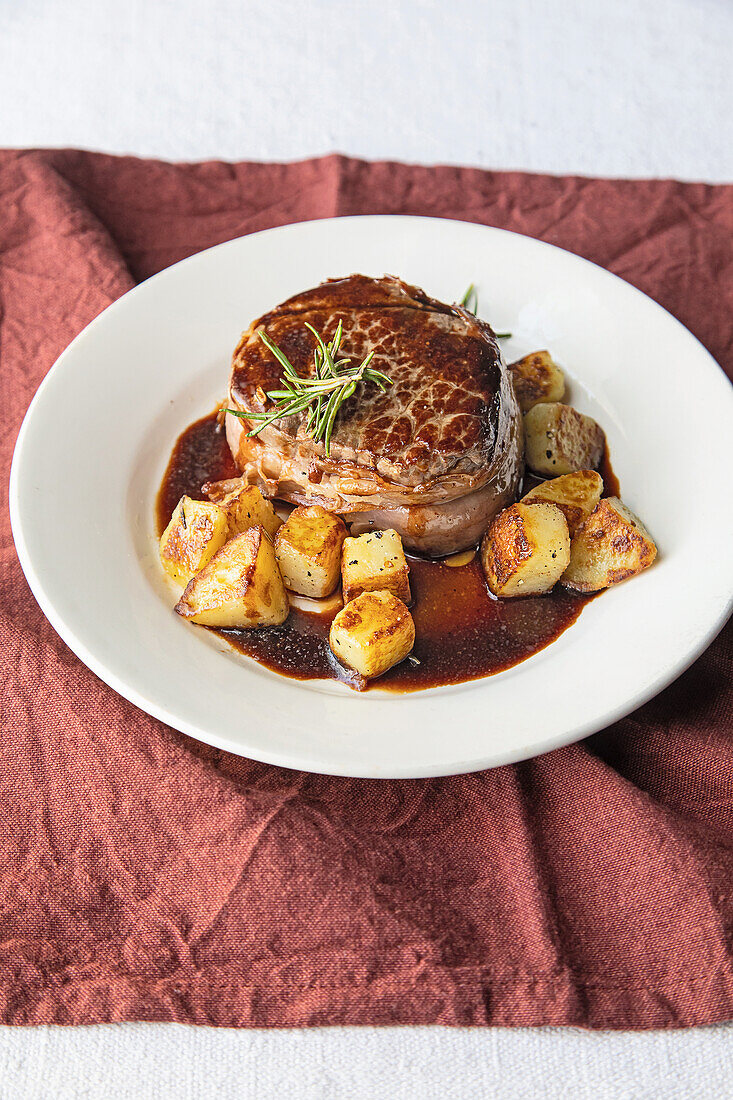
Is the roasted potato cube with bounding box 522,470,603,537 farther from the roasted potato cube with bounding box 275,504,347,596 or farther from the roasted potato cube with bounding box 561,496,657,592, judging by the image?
the roasted potato cube with bounding box 275,504,347,596

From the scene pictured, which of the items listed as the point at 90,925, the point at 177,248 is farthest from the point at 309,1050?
the point at 177,248

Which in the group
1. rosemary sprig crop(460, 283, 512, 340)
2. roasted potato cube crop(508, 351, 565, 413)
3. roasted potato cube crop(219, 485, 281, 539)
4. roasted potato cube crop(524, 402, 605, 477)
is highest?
rosemary sprig crop(460, 283, 512, 340)

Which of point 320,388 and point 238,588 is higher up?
point 320,388

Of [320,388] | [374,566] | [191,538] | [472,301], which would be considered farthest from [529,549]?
[472,301]

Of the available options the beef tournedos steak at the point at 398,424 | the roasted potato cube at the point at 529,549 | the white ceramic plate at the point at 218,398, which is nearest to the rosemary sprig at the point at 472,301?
the white ceramic plate at the point at 218,398

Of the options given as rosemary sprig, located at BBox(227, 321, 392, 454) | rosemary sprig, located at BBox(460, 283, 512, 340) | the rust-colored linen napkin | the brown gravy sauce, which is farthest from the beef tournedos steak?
the rust-colored linen napkin

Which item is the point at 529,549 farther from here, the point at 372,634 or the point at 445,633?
the point at 372,634

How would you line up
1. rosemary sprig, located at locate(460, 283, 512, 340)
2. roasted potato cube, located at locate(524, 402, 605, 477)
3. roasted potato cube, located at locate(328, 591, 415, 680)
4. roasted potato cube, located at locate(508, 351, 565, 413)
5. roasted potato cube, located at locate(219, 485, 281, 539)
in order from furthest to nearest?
rosemary sprig, located at locate(460, 283, 512, 340) < roasted potato cube, located at locate(508, 351, 565, 413) < roasted potato cube, located at locate(524, 402, 605, 477) < roasted potato cube, located at locate(219, 485, 281, 539) < roasted potato cube, located at locate(328, 591, 415, 680)

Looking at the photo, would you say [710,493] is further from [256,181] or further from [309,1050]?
[256,181]
